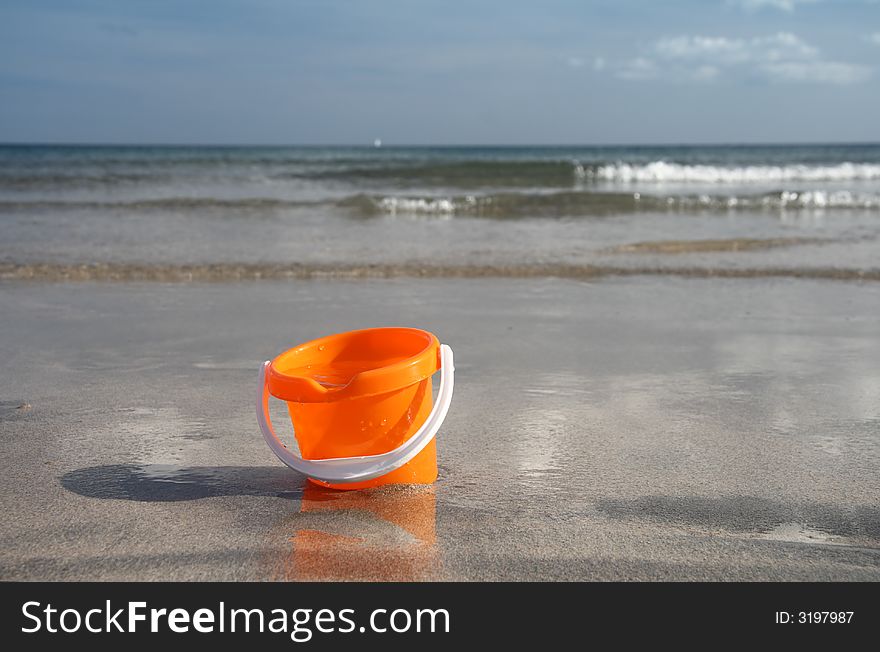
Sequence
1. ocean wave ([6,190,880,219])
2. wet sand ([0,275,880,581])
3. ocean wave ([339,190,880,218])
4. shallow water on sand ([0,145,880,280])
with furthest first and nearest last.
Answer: ocean wave ([339,190,880,218]) < ocean wave ([6,190,880,219]) < shallow water on sand ([0,145,880,280]) < wet sand ([0,275,880,581])

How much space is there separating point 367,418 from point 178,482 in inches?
27.8

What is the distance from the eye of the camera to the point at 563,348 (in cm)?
541

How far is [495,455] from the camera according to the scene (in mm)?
3512

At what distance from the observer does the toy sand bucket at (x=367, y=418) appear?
2.89m

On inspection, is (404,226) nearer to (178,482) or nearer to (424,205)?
(424,205)

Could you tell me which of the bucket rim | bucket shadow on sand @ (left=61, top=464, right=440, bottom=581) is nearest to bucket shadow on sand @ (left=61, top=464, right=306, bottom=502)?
bucket shadow on sand @ (left=61, top=464, right=440, bottom=581)

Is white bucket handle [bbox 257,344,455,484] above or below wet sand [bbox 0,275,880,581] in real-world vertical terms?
above

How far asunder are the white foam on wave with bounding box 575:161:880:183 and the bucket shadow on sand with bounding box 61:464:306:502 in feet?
84.4

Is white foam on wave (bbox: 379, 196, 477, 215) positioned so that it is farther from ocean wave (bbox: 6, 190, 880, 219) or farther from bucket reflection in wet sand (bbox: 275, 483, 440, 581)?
bucket reflection in wet sand (bbox: 275, 483, 440, 581)

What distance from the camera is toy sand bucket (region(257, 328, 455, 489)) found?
2891 millimetres

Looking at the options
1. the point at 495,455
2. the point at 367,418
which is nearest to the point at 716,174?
the point at 495,455

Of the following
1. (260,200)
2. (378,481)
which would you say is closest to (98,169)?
(260,200)
